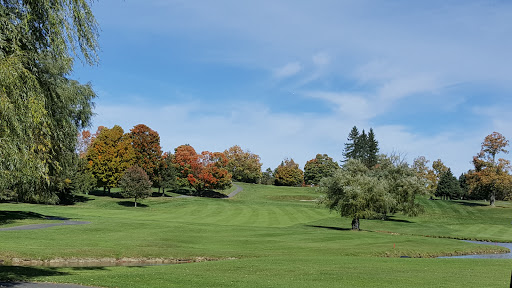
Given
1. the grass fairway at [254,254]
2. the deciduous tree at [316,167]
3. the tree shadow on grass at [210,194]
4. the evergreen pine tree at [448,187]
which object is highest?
the deciduous tree at [316,167]

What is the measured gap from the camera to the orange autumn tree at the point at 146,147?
97.4 metres

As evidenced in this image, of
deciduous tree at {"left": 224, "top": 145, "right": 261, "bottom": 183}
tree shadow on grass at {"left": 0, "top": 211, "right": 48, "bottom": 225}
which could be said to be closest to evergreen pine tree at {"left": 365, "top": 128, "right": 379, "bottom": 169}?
deciduous tree at {"left": 224, "top": 145, "right": 261, "bottom": 183}

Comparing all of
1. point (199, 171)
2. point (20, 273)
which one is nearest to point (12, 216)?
point (20, 273)

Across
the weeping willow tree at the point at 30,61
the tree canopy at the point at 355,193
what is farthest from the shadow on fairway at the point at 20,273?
the tree canopy at the point at 355,193

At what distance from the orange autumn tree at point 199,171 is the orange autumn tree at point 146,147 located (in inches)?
423

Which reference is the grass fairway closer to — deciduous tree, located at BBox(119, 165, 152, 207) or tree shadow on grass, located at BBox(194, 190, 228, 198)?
deciduous tree, located at BBox(119, 165, 152, 207)

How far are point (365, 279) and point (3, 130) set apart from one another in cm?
1563

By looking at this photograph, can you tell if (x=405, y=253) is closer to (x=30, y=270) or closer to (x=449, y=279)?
(x=449, y=279)

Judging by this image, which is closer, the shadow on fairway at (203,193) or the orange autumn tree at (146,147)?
the orange autumn tree at (146,147)

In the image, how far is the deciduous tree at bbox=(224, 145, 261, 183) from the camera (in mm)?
164500

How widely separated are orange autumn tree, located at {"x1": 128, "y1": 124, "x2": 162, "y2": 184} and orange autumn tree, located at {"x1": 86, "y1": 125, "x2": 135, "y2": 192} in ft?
10.1

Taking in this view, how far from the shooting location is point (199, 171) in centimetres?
10906

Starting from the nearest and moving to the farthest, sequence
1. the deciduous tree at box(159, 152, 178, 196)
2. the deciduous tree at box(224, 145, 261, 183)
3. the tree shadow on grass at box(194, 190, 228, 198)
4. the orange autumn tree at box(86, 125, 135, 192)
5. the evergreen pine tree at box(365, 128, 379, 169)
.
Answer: the orange autumn tree at box(86, 125, 135, 192)
the deciduous tree at box(159, 152, 178, 196)
the tree shadow on grass at box(194, 190, 228, 198)
the evergreen pine tree at box(365, 128, 379, 169)
the deciduous tree at box(224, 145, 261, 183)

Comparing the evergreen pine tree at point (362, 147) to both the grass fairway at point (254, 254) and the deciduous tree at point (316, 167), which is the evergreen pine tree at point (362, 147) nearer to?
the deciduous tree at point (316, 167)
